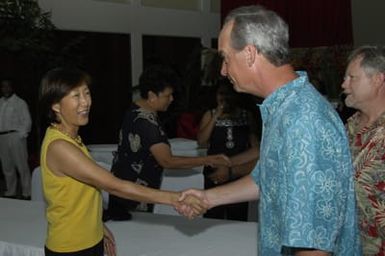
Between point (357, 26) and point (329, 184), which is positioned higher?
point (357, 26)

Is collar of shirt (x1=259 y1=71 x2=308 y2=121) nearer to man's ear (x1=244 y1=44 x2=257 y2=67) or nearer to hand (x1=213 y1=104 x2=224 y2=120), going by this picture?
man's ear (x1=244 y1=44 x2=257 y2=67)

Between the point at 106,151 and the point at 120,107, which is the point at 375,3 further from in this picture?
the point at 106,151

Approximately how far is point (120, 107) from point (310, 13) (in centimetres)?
327

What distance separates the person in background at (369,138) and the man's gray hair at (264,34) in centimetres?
67

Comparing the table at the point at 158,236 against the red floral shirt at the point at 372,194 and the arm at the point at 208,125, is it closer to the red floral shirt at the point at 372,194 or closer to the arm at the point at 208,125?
the red floral shirt at the point at 372,194

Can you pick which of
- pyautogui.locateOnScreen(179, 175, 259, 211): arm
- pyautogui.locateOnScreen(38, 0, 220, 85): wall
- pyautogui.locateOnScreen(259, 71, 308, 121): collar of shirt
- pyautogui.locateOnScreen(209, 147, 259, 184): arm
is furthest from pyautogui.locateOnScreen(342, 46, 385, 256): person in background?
pyautogui.locateOnScreen(38, 0, 220, 85): wall

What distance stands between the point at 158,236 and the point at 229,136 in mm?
1011

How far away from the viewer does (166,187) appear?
156 inches

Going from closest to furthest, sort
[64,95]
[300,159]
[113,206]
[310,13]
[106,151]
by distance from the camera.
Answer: [300,159], [64,95], [113,206], [106,151], [310,13]

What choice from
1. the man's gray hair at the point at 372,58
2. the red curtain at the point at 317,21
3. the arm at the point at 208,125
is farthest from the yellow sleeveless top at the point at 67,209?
the red curtain at the point at 317,21

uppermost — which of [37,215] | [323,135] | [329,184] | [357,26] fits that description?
[357,26]

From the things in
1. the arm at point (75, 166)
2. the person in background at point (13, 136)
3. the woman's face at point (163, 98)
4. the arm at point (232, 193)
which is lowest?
the person in background at point (13, 136)

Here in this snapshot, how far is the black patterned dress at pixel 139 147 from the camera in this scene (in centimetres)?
292

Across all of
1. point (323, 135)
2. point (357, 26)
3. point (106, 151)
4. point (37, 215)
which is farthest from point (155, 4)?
point (323, 135)
